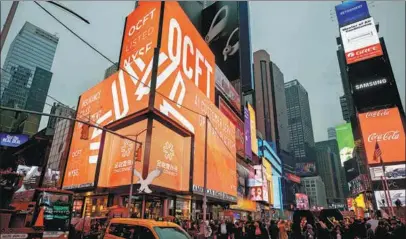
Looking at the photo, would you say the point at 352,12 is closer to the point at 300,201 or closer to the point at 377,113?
the point at 377,113

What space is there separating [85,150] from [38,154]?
138ft

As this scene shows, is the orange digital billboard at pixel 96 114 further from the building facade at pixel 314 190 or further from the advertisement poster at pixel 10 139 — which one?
the building facade at pixel 314 190

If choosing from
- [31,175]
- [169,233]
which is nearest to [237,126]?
[31,175]

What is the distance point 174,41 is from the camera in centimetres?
3475

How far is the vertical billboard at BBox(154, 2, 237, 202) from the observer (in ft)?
102

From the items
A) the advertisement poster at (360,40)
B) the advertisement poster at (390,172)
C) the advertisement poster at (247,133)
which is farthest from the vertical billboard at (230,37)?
the advertisement poster at (390,172)

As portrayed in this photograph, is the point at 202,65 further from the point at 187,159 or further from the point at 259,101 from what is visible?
the point at 259,101

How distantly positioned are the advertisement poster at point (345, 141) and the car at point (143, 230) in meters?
134

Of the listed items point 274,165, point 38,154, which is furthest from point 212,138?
point 274,165

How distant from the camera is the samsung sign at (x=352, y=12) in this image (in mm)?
64125

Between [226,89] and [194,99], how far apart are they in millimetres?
22071

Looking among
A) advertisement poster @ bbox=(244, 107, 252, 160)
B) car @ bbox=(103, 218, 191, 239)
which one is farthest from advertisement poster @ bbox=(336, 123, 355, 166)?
car @ bbox=(103, 218, 191, 239)

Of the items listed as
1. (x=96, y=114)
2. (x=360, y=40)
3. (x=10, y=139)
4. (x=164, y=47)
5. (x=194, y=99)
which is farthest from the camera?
(x=360, y=40)

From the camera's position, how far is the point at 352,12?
6562 cm
